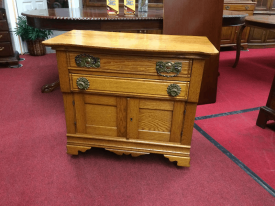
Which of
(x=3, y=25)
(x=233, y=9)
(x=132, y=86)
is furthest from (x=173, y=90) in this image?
(x=233, y=9)

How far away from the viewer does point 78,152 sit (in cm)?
163

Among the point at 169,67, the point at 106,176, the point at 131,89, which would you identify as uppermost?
the point at 169,67

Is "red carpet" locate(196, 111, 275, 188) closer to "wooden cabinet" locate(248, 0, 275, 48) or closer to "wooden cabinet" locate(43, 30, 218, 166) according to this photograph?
"wooden cabinet" locate(43, 30, 218, 166)

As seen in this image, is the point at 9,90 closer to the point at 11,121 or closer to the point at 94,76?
the point at 11,121

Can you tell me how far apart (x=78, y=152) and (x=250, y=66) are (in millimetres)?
3262

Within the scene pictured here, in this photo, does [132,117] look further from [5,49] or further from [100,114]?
[5,49]

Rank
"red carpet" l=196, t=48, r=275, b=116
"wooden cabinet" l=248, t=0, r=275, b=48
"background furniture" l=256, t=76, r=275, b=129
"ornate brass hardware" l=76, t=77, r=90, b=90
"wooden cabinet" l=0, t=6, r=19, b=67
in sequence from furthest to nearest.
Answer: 1. "wooden cabinet" l=248, t=0, r=275, b=48
2. "wooden cabinet" l=0, t=6, r=19, b=67
3. "red carpet" l=196, t=48, r=275, b=116
4. "background furniture" l=256, t=76, r=275, b=129
5. "ornate brass hardware" l=76, t=77, r=90, b=90

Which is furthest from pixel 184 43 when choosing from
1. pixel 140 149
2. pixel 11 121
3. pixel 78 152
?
pixel 11 121

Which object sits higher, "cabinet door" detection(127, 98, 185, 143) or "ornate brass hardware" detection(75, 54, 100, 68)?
"ornate brass hardware" detection(75, 54, 100, 68)

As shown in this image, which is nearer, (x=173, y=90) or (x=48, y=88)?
(x=173, y=90)

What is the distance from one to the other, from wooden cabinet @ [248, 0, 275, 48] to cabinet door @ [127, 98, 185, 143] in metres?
4.28

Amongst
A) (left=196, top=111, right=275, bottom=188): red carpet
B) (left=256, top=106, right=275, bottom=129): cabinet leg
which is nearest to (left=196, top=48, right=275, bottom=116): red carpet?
(left=196, top=111, right=275, bottom=188): red carpet

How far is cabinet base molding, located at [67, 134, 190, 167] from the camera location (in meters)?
1.48

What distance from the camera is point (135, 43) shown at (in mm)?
1334
